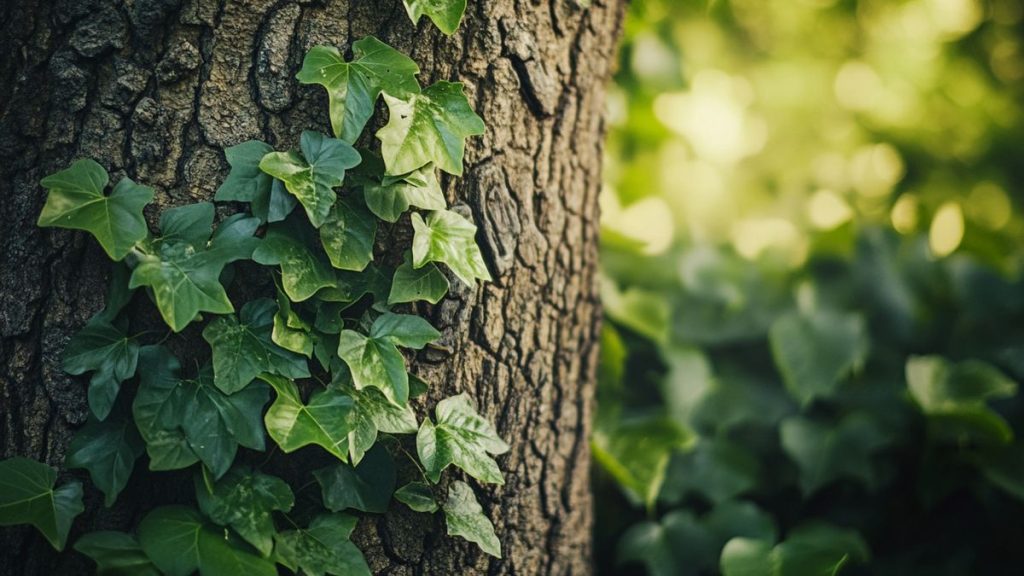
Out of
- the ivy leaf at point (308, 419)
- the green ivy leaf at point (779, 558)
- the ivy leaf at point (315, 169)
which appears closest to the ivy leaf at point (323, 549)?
the ivy leaf at point (308, 419)

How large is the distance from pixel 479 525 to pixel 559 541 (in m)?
0.32

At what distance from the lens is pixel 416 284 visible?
1.15m

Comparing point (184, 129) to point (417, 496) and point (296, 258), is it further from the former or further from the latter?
point (417, 496)

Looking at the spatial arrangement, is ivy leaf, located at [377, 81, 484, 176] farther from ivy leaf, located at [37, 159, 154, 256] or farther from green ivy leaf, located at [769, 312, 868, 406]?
green ivy leaf, located at [769, 312, 868, 406]

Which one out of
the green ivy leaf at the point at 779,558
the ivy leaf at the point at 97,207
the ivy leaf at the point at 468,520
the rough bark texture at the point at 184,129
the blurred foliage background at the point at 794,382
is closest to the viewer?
the ivy leaf at the point at 97,207

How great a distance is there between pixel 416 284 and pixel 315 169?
0.81ft

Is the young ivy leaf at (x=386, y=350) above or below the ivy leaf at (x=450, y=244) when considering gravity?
below

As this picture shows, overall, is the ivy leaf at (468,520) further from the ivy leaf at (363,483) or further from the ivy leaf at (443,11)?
the ivy leaf at (443,11)

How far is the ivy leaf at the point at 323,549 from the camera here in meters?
1.10

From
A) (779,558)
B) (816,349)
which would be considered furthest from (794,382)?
(779,558)

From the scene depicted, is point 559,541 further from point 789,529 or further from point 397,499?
point 789,529

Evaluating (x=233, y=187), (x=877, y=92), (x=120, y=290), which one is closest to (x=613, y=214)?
(x=233, y=187)

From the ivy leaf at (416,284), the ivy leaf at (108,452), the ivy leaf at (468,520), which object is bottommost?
the ivy leaf at (468,520)

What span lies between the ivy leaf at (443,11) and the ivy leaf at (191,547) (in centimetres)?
87
